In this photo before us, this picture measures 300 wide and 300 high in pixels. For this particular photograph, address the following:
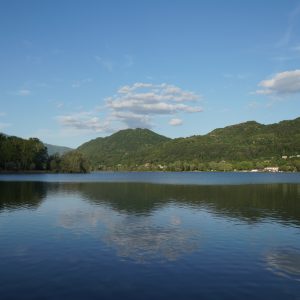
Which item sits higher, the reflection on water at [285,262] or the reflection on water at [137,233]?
the reflection on water at [137,233]

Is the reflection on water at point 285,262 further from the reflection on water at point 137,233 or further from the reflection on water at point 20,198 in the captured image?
the reflection on water at point 20,198

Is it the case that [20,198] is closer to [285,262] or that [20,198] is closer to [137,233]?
[137,233]

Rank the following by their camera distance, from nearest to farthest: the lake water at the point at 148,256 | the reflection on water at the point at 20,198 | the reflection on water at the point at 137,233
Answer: the lake water at the point at 148,256, the reflection on water at the point at 137,233, the reflection on water at the point at 20,198

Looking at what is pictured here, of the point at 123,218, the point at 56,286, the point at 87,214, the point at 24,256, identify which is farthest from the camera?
the point at 87,214

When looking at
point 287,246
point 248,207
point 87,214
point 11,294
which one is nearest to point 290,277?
point 287,246

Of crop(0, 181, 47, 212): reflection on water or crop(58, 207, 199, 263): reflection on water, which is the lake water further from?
crop(0, 181, 47, 212): reflection on water

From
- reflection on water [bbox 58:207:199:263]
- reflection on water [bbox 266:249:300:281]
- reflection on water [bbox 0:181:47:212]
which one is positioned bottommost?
reflection on water [bbox 266:249:300:281]

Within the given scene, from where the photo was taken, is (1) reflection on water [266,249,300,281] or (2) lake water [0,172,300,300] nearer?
(2) lake water [0,172,300,300]

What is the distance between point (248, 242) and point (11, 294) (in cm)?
2644

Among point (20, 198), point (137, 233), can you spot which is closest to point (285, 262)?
point (137, 233)

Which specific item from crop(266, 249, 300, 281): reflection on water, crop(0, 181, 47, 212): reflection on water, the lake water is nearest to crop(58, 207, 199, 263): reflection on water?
the lake water

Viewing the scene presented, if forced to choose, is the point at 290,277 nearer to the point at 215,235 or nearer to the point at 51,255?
the point at 215,235

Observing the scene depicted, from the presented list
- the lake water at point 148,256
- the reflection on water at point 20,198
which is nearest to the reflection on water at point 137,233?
the lake water at point 148,256

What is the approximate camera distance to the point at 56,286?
25984mm
